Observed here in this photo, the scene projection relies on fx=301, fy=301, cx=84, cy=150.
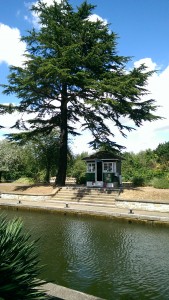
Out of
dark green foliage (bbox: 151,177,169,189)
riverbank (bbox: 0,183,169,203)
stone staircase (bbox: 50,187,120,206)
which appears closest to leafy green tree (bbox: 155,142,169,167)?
dark green foliage (bbox: 151,177,169,189)

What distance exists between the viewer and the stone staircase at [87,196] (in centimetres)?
2095

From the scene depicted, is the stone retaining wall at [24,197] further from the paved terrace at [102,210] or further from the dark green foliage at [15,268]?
the dark green foliage at [15,268]

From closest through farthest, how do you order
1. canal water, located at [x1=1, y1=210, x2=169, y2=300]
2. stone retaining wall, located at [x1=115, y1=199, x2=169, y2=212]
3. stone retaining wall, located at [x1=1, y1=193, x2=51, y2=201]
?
canal water, located at [x1=1, y1=210, x2=169, y2=300] → stone retaining wall, located at [x1=115, y1=199, x2=169, y2=212] → stone retaining wall, located at [x1=1, y1=193, x2=51, y2=201]

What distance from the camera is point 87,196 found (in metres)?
22.2

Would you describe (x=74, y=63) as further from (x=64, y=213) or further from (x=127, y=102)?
(x=64, y=213)

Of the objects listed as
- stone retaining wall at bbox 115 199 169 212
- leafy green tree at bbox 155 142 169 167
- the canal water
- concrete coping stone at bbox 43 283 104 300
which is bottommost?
the canal water

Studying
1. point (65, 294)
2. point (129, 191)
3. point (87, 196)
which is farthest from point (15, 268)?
point (87, 196)

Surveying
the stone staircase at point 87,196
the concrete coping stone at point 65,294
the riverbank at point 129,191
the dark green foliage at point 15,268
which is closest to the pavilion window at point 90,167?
the stone staircase at point 87,196

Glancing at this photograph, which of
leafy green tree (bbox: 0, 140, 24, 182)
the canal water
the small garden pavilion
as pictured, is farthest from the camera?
leafy green tree (bbox: 0, 140, 24, 182)

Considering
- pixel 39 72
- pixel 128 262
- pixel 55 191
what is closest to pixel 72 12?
pixel 39 72

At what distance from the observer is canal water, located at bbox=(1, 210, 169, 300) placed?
7463 millimetres

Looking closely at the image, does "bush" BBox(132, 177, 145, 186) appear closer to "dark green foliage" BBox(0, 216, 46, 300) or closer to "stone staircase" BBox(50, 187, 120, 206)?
"stone staircase" BBox(50, 187, 120, 206)

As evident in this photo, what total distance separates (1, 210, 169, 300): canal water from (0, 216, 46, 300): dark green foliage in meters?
0.92

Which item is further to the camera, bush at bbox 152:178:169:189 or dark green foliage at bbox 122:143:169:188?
dark green foliage at bbox 122:143:169:188
